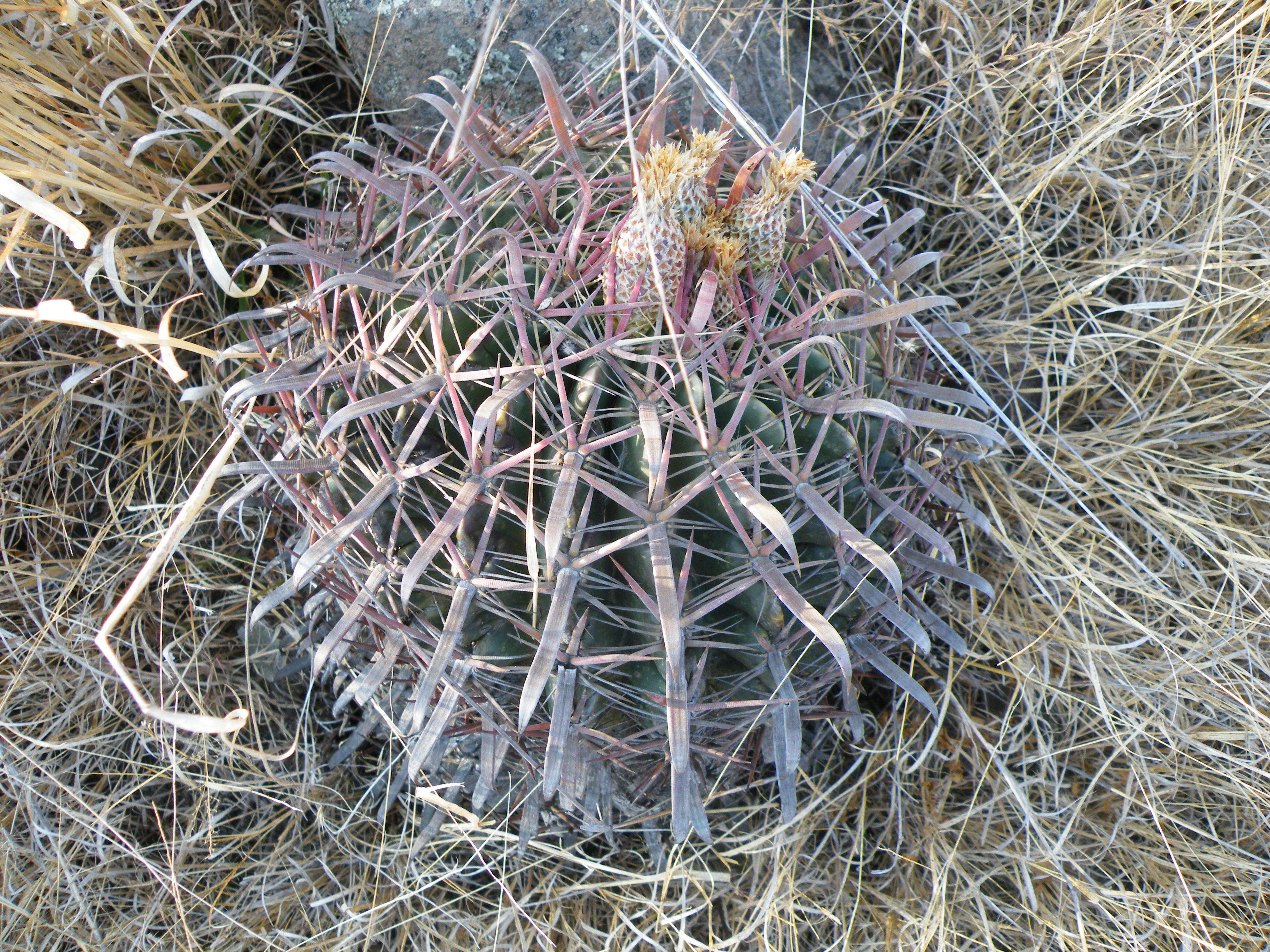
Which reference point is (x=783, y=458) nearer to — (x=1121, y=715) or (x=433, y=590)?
(x=433, y=590)

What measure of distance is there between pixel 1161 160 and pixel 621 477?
158 centimetres

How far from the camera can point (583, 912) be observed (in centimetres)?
168

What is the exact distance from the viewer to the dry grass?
5.27 ft

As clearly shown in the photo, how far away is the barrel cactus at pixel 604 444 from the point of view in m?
1.05

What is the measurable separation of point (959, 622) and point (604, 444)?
1.11 m

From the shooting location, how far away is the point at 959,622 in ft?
5.98

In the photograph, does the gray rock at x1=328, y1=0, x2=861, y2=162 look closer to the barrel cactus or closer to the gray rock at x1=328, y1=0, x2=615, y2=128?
the gray rock at x1=328, y1=0, x2=615, y2=128

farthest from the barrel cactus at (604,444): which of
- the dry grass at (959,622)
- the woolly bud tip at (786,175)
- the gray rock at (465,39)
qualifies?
the dry grass at (959,622)

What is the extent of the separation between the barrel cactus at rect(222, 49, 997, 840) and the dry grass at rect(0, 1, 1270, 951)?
43 centimetres

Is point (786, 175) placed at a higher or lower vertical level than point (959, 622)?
higher

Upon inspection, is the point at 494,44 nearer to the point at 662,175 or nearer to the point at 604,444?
the point at 662,175

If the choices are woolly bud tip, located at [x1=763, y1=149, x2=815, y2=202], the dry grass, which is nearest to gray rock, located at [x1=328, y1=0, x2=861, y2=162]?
the dry grass

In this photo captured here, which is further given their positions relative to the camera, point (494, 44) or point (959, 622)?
point (959, 622)

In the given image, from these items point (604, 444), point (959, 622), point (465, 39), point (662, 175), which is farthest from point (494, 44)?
point (959, 622)
